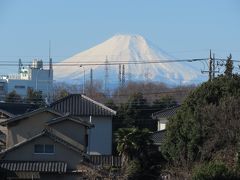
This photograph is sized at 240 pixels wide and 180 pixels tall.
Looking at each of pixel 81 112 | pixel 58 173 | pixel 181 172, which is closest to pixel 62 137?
pixel 58 173

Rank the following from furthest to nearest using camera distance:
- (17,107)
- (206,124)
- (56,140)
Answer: (17,107) < (56,140) < (206,124)

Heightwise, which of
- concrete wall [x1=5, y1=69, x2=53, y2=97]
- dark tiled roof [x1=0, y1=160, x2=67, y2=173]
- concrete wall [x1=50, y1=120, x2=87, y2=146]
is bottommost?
dark tiled roof [x1=0, y1=160, x2=67, y2=173]

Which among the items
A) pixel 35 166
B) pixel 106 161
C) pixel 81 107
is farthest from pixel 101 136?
pixel 35 166

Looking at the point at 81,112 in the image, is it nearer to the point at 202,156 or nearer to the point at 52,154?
the point at 52,154

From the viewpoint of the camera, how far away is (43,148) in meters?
35.5

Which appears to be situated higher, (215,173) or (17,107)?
(17,107)

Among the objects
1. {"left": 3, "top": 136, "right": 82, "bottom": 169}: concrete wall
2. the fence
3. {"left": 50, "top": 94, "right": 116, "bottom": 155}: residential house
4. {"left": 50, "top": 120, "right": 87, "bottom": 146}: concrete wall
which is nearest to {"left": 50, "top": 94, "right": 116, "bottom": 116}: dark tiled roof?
{"left": 50, "top": 94, "right": 116, "bottom": 155}: residential house

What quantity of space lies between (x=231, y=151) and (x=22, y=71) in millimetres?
108900

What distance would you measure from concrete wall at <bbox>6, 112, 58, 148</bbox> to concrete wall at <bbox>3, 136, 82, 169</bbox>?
421 cm

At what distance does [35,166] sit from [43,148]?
131 centimetres

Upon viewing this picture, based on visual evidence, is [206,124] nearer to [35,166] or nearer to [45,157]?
[35,166]

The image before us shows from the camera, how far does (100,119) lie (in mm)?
46562

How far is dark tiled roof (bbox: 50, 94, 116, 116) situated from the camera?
4616cm

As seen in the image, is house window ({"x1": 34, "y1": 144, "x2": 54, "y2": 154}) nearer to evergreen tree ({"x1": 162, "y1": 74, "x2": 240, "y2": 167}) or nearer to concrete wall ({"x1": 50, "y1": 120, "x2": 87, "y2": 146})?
concrete wall ({"x1": 50, "y1": 120, "x2": 87, "y2": 146})
